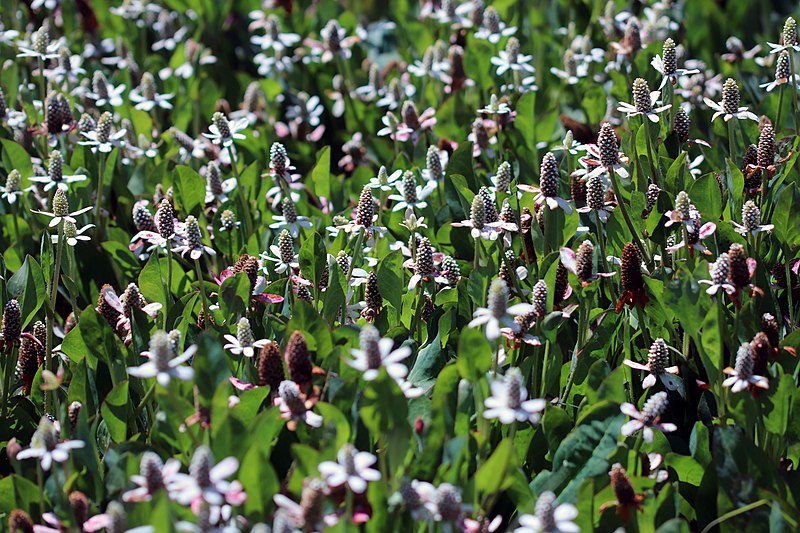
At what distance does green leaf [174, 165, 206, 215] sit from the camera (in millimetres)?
3426

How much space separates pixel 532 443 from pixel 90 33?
373 cm

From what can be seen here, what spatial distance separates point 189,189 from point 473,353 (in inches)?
62.0

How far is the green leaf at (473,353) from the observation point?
7.23 ft

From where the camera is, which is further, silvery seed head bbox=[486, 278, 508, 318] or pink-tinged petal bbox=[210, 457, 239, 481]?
silvery seed head bbox=[486, 278, 508, 318]

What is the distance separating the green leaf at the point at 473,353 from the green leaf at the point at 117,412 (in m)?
0.82

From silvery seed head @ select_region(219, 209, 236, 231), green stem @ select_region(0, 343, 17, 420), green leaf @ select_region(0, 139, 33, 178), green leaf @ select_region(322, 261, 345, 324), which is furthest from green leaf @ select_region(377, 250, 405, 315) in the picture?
green leaf @ select_region(0, 139, 33, 178)

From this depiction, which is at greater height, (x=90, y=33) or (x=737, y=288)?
(x=737, y=288)

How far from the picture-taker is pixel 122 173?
153 inches

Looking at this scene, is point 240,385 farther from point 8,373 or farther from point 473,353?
point 8,373

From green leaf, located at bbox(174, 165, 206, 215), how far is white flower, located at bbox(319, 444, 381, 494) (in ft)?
5.50

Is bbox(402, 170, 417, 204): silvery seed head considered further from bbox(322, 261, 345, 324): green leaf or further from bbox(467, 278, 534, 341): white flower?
bbox(467, 278, 534, 341): white flower

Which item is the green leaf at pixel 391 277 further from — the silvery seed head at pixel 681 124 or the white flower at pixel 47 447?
the silvery seed head at pixel 681 124

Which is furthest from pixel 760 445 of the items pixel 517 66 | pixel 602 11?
pixel 602 11

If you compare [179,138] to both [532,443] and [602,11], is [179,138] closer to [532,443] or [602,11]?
[532,443]
